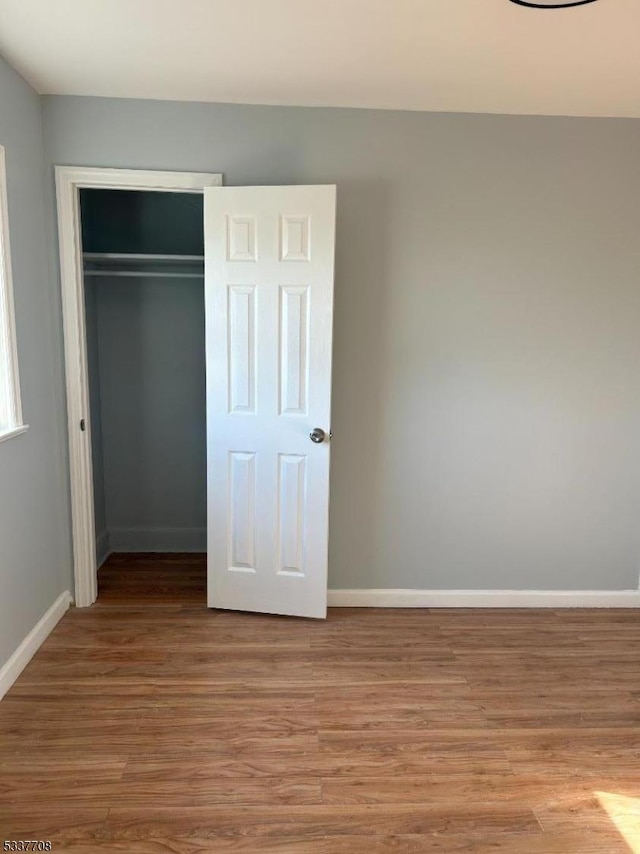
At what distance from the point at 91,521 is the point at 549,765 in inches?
93.6

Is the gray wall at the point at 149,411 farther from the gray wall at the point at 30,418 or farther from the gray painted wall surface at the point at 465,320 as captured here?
the gray painted wall surface at the point at 465,320

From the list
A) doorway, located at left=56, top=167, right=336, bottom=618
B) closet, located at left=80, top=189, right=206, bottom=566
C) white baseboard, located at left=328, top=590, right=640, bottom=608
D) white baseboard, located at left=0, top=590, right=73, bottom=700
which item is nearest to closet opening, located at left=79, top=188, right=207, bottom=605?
closet, located at left=80, top=189, right=206, bottom=566

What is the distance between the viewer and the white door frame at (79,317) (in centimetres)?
268

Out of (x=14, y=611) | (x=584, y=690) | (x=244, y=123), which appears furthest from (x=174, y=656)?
(x=244, y=123)

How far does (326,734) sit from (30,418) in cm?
185

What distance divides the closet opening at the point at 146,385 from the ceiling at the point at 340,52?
97 centimetres

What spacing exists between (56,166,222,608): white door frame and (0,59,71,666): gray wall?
0.06 metres

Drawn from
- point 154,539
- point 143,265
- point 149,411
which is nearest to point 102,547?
point 154,539

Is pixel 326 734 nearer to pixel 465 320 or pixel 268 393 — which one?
pixel 268 393

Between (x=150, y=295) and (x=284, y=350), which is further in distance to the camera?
A: (x=150, y=295)

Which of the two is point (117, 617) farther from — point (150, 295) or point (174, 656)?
point (150, 295)

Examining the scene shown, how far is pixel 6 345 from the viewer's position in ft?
7.56

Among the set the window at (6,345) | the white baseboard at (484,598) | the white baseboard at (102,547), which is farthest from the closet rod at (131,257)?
the white baseboard at (484,598)

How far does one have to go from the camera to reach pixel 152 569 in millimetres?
3473
